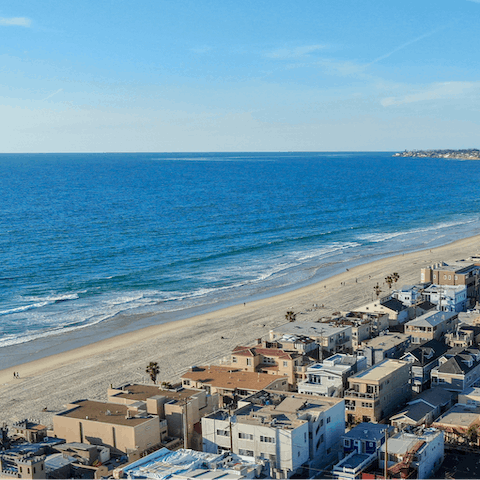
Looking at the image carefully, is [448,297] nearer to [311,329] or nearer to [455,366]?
[311,329]

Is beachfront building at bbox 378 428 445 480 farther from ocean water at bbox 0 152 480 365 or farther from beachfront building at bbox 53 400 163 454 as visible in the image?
ocean water at bbox 0 152 480 365

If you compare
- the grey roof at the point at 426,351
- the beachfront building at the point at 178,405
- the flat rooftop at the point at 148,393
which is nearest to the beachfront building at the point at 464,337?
the grey roof at the point at 426,351

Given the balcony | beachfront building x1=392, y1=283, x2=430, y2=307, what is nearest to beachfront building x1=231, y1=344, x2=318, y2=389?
the balcony

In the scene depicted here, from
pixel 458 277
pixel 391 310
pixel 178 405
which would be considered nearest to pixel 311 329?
pixel 391 310

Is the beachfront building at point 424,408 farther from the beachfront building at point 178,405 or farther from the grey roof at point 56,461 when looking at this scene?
the grey roof at point 56,461

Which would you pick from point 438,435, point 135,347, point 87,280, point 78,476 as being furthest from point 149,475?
point 87,280
